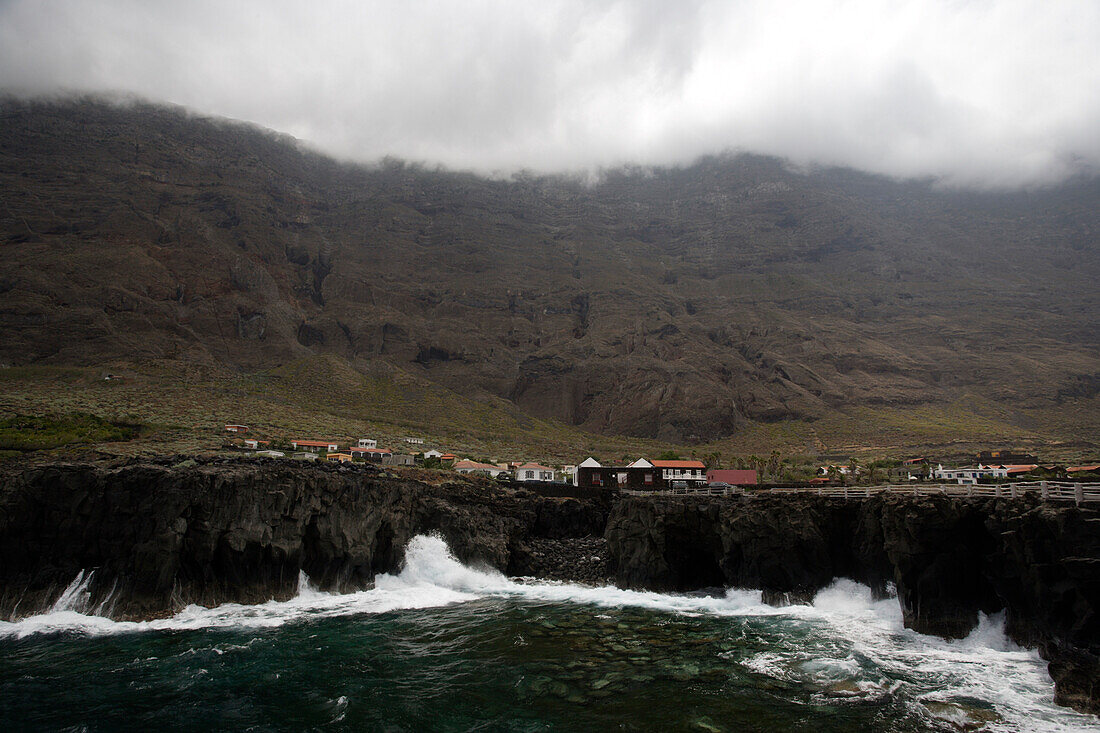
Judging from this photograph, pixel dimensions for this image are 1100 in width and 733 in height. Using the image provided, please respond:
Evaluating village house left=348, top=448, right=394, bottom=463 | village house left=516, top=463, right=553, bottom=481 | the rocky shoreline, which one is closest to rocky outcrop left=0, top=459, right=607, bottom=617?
the rocky shoreline

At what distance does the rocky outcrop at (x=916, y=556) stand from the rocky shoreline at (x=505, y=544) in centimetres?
8

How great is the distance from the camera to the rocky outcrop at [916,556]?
21000 mm

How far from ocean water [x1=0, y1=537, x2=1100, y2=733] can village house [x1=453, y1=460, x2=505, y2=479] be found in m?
39.5

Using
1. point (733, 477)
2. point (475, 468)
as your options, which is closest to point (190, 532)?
point (475, 468)

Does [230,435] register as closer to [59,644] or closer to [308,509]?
[308,509]

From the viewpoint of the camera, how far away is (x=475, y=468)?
78.0m

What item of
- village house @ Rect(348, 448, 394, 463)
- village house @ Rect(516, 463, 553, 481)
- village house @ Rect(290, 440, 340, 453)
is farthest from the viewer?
village house @ Rect(516, 463, 553, 481)

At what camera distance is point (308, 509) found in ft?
136

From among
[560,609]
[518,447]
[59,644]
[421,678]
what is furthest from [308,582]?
[518,447]

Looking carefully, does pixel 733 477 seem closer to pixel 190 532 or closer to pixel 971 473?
pixel 971 473

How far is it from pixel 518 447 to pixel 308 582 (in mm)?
74177

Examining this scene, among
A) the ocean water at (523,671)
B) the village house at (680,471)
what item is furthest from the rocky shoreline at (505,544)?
the village house at (680,471)

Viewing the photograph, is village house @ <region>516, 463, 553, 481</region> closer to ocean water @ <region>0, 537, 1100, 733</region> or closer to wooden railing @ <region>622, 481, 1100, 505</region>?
ocean water @ <region>0, 537, 1100, 733</region>

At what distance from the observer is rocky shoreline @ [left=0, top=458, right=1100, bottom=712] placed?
22.9 meters
